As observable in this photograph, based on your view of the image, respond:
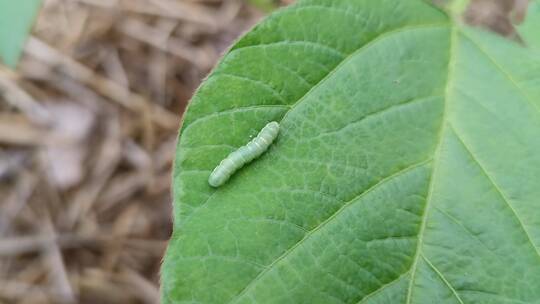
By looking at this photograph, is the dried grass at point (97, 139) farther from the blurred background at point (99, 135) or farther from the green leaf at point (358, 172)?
the green leaf at point (358, 172)

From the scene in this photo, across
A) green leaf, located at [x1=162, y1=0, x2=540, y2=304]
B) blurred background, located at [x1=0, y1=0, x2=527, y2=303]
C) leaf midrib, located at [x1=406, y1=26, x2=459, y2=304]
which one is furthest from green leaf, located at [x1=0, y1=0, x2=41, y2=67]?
blurred background, located at [x1=0, y1=0, x2=527, y2=303]

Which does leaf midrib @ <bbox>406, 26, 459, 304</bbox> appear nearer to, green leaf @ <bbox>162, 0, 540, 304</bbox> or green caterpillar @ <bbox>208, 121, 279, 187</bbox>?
green leaf @ <bbox>162, 0, 540, 304</bbox>

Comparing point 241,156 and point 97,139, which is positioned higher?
point 241,156

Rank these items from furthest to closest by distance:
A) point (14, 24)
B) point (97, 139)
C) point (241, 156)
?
point (97, 139)
point (14, 24)
point (241, 156)

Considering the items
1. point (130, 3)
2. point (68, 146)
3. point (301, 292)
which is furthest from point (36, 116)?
point (301, 292)

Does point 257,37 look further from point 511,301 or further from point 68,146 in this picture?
point 68,146

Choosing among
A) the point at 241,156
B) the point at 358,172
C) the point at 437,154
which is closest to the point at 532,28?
the point at 437,154

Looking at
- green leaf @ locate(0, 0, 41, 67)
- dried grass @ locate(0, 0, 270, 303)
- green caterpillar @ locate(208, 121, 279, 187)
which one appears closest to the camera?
green caterpillar @ locate(208, 121, 279, 187)

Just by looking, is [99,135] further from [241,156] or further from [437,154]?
[437,154]
